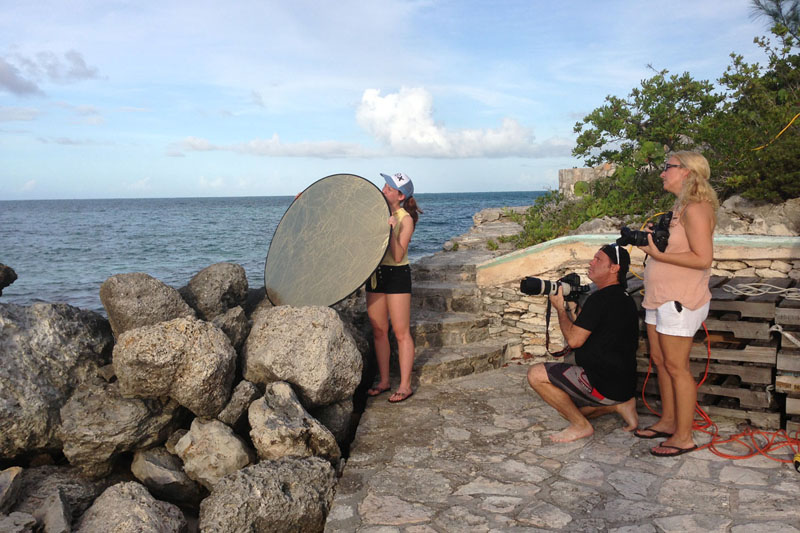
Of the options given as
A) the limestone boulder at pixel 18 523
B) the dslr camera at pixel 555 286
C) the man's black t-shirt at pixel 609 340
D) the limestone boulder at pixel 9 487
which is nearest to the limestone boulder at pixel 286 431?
the limestone boulder at pixel 18 523

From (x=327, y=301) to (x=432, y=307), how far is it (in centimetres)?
182

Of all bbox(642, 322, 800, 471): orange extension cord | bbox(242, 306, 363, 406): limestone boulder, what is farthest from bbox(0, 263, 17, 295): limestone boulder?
bbox(642, 322, 800, 471): orange extension cord

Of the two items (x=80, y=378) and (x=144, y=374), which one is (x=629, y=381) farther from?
(x=80, y=378)

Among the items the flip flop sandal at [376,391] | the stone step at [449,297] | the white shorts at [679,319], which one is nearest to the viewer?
the white shorts at [679,319]

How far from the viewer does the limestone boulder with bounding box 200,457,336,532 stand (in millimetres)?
3104

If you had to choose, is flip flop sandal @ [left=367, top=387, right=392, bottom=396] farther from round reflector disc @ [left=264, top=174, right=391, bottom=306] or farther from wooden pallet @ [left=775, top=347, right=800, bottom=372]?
wooden pallet @ [left=775, top=347, right=800, bottom=372]

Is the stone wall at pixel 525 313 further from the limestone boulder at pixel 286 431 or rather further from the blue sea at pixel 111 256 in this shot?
the blue sea at pixel 111 256

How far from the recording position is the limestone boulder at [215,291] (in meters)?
5.43

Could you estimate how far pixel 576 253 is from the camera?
572cm

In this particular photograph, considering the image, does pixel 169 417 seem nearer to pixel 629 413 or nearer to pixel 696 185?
pixel 629 413

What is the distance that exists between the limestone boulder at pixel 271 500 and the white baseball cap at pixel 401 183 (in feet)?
7.10

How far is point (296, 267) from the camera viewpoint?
517 centimetres

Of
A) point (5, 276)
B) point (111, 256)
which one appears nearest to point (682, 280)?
point (5, 276)

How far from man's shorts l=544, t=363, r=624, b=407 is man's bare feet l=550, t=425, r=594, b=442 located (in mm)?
177
